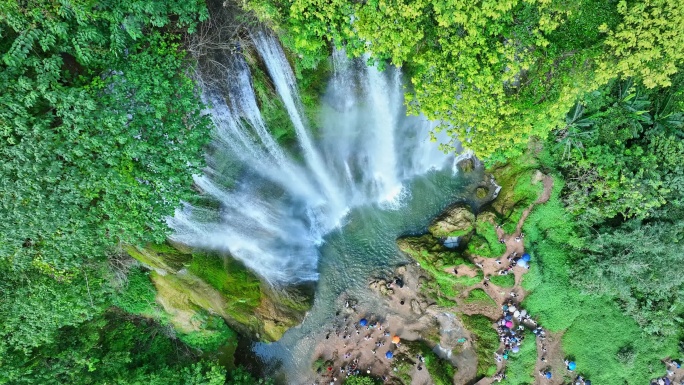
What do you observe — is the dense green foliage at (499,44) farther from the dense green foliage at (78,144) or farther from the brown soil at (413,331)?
the brown soil at (413,331)

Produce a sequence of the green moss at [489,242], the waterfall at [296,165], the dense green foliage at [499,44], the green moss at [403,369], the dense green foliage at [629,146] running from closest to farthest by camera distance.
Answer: the dense green foliage at [499,44], the dense green foliage at [629,146], the waterfall at [296,165], the green moss at [489,242], the green moss at [403,369]

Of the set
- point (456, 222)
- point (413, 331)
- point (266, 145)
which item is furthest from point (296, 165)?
point (413, 331)

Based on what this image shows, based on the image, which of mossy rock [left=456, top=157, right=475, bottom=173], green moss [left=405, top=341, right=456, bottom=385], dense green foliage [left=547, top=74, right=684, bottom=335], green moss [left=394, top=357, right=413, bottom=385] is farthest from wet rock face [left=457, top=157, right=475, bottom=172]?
green moss [left=394, top=357, right=413, bottom=385]

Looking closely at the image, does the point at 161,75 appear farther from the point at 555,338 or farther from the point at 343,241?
the point at 555,338

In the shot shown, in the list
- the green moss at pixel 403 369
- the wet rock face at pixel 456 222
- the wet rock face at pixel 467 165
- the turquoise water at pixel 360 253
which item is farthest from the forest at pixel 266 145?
the turquoise water at pixel 360 253

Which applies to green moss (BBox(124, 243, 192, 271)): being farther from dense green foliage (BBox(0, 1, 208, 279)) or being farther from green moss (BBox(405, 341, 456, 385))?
green moss (BBox(405, 341, 456, 385))

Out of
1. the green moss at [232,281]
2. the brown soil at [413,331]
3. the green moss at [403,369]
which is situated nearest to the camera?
the green moss at [232,281]

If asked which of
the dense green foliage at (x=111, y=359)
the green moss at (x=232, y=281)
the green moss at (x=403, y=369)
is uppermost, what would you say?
the green moss at (x=232, y=281)
